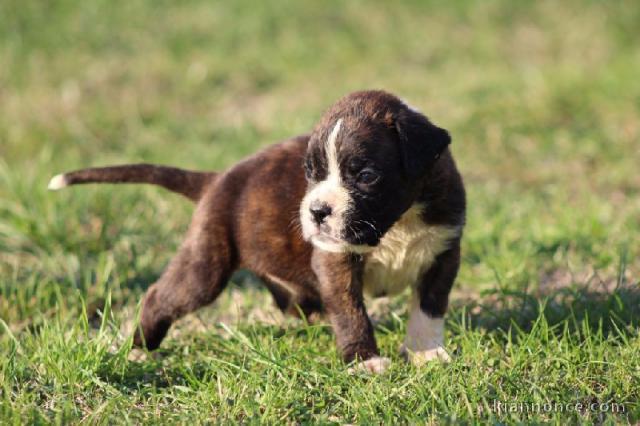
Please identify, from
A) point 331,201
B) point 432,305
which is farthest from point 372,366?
point 331,201

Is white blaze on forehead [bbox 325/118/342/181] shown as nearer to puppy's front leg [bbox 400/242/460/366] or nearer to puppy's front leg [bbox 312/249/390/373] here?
puppy's front leg [bbox 312/249/390/373]

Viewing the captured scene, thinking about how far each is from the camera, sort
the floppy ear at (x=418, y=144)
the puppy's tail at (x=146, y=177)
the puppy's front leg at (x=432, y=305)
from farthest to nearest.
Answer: the puppy's tail at (x=146, y=177), the puppy's front leg at (x=432, y=305), the floppy ear at (x=418, y=144)

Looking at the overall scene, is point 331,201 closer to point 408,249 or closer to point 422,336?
point 408,249

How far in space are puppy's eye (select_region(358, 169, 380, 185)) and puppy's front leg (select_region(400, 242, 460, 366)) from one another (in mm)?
659

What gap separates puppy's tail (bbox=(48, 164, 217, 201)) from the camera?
15.8ft

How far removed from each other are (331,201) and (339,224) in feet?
0.35

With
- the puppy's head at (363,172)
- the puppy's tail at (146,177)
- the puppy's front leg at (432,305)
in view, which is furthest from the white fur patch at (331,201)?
the puppy's tail at (146,177)

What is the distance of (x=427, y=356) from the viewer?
418cm

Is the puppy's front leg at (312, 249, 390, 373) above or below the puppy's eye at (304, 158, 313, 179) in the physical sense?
below

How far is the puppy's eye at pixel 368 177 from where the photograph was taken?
385 cm

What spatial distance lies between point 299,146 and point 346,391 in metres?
1.41

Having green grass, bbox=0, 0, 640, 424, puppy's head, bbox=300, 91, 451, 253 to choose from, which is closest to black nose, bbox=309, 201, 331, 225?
puppy's head, bbox=300, 91, 451, 253

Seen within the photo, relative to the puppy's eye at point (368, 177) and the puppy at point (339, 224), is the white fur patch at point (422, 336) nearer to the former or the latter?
the puppy at point (339, 224)

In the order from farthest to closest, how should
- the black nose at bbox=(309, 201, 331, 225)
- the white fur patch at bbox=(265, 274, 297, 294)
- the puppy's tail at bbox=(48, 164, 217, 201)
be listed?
the puppy's tail at bbox=(48, 164, 217, 201), the white fur patch at bbox=(265, 274, 297, 294), the black nose at bbox=(309, 201, 331, 225)
